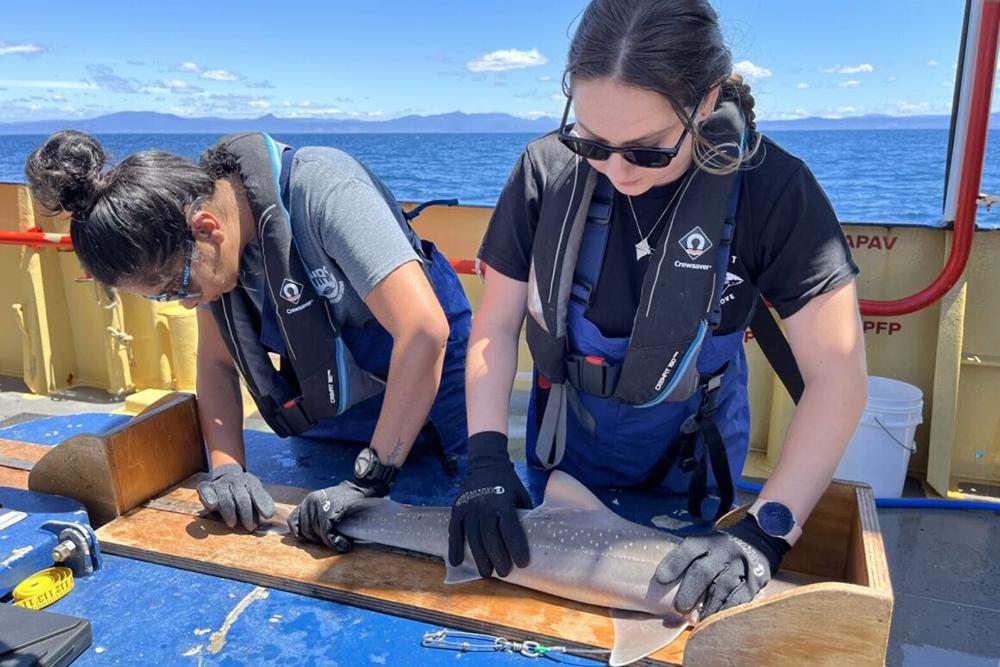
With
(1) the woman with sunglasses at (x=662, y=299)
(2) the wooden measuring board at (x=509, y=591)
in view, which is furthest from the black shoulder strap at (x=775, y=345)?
(2) the wooden measuring board at (x=509, y=591)

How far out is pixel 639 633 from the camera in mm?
1497

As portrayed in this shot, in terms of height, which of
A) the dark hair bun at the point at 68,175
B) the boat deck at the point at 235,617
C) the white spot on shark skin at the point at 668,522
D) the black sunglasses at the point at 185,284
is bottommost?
the boat deck at the point at 235,617

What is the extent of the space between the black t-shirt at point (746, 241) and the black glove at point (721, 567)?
511mm

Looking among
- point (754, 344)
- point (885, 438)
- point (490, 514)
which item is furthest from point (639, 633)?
point (754, 344)

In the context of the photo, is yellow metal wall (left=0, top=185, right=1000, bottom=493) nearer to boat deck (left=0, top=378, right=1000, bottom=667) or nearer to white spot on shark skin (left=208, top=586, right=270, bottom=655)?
boat deck (left=0, top=378, right=1000, bottom=667)

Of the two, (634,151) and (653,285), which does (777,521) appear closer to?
(653,285)

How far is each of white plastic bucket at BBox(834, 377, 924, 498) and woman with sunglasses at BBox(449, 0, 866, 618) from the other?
2244 millimetres

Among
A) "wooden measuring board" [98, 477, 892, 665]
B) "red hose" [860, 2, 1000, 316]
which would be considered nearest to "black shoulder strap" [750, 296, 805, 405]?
"wooden measuring board" [98, 477, 892, 665]

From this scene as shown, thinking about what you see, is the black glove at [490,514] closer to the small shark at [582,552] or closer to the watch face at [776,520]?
the small shark at [582,552]

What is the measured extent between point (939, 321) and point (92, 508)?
4.21 m

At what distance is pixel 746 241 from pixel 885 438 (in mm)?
2811

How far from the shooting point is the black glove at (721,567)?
1486mm

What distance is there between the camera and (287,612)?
162 centimetres

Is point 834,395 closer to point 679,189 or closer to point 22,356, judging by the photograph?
point 679,189
